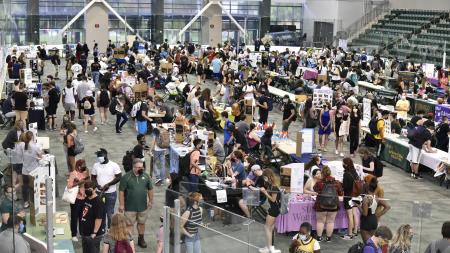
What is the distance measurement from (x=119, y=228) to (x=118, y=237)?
115 millimetres

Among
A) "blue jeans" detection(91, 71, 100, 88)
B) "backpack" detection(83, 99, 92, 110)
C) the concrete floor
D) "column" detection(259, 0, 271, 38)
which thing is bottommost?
the concrete floor

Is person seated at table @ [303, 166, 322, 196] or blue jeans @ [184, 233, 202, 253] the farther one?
person seated at table @ [303, 166, 322, 196]

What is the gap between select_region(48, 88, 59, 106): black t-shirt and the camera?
2017 cm

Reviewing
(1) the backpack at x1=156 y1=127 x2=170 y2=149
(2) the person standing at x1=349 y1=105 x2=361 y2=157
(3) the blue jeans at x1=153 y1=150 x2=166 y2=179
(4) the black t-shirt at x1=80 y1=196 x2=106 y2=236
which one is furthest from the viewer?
(2) the person standing at x1=349 y1=105 x2=361 y2=157

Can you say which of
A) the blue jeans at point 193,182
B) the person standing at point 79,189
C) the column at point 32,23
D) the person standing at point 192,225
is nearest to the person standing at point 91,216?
the person standing at point 79,189

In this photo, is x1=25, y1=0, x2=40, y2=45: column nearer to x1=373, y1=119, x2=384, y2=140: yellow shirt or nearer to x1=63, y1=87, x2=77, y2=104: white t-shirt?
x1=63, y1=87, x2=77, y2=104: white t-shirt

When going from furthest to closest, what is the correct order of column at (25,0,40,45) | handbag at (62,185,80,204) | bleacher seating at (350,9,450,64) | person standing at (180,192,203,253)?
column at (25,0,40,45), bleacher seating at (350,9,450,64), handbag at (62,185,80,204), person standing at (180,192,203,253)

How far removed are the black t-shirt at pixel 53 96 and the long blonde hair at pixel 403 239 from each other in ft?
41.7

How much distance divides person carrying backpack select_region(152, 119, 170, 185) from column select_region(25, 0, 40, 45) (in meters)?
29.7

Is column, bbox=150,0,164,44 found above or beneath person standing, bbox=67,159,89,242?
above

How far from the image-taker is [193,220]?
350 inches

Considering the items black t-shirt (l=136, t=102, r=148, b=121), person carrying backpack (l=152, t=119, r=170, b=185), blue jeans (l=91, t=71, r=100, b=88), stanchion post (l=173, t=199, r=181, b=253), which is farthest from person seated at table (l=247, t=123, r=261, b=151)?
blue jeans (l=91, t=71, r=100, b=88)

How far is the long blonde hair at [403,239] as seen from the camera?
9.68 meters

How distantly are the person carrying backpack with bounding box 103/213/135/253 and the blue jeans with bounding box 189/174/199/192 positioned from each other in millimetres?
3006
